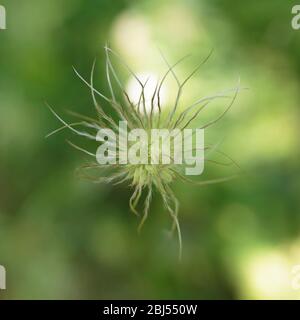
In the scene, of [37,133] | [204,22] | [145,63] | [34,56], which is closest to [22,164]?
[37,133]

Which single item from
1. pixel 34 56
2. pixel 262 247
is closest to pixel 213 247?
pixel 262 247

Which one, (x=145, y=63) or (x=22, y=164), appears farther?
(x=22, y=164)

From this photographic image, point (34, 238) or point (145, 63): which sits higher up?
point (145, 63)

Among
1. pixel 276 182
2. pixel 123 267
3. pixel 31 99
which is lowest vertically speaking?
pixel 123 267

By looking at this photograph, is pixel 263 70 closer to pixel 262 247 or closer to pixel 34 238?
pixel 262 247

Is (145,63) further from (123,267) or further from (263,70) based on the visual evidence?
(123,267)


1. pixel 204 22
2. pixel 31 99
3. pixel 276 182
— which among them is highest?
pixel 204 22
